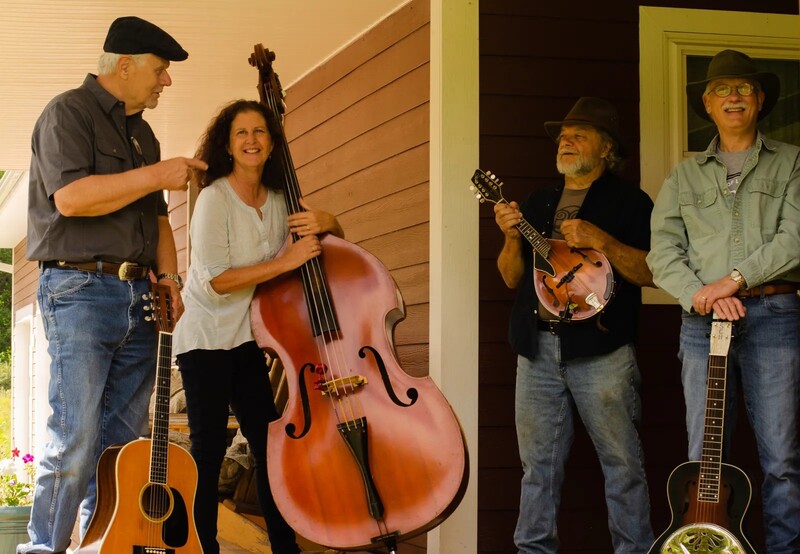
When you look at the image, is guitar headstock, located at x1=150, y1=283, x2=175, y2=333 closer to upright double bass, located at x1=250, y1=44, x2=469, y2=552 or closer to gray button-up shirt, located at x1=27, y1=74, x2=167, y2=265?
gray button-up shirt, located at x1=27, y1=74, x2=167, y2=265

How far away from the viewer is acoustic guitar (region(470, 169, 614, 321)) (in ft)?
10.9

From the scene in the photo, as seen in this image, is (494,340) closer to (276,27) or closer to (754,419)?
(754,419)

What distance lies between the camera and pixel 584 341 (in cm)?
334

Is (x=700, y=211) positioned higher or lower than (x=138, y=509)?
higher

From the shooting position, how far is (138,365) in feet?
10.2

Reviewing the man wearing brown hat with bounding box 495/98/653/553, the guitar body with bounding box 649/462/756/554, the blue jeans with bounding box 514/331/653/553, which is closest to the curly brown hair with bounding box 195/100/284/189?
the man wearing brown hat with bounding box 495/98/653/553

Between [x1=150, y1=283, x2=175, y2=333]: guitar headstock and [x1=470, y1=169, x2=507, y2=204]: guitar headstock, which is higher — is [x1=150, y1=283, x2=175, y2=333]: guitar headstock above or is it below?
below

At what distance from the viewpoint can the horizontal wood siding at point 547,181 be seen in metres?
4.11

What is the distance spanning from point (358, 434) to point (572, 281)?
34.1 inches

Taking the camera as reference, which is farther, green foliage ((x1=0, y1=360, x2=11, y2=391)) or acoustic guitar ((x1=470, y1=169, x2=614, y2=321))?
green foliage ((x1=0, y1=360, x2=11, y2=391))

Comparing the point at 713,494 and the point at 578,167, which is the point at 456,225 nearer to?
the point at 578,167

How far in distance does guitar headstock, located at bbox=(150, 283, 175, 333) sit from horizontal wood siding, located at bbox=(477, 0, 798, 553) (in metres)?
1.47

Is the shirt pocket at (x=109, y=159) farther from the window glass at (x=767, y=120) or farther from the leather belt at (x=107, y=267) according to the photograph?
the window glass at (x=767, y=120)

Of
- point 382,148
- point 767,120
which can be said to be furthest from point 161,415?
point 767,120
